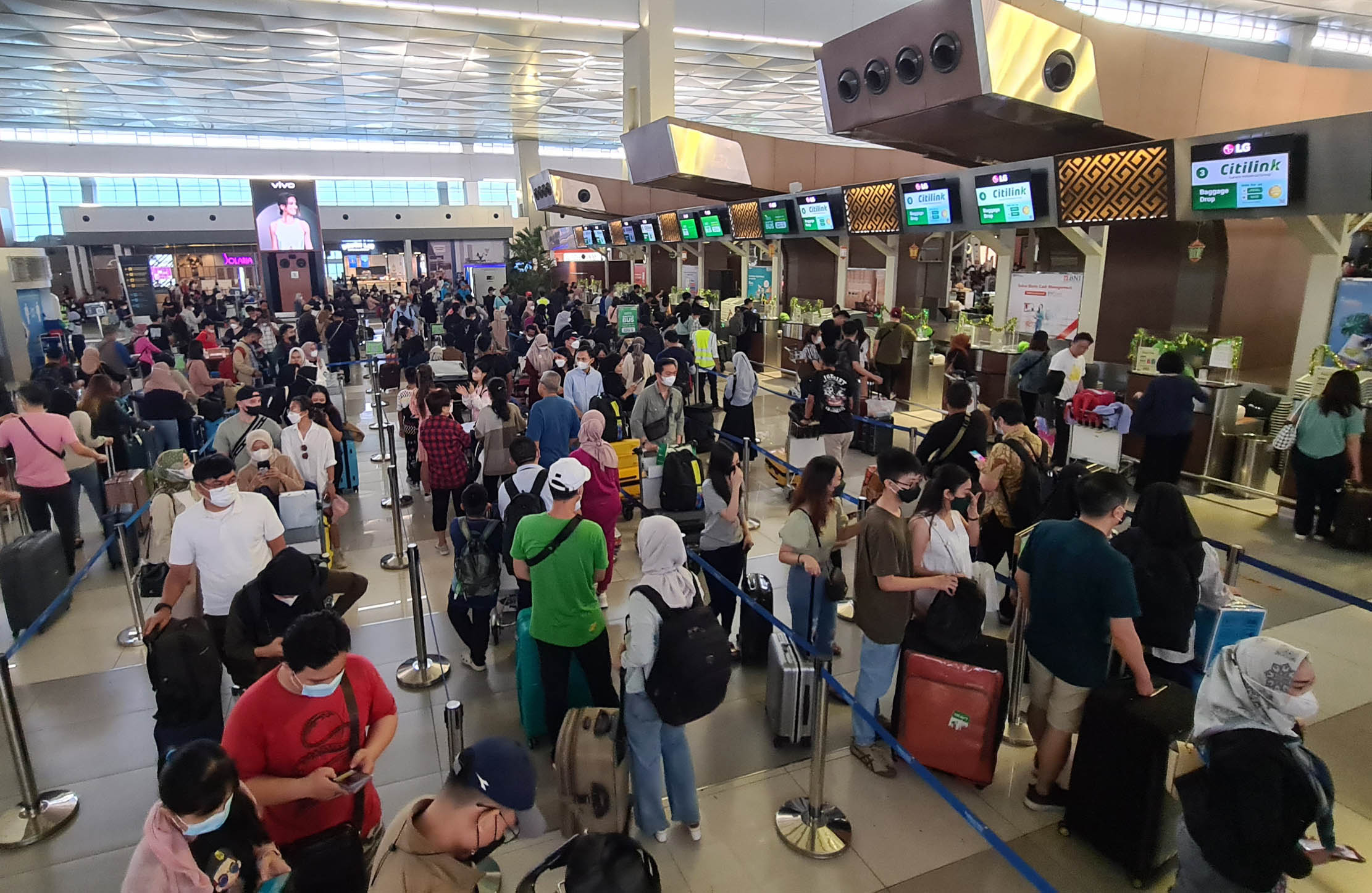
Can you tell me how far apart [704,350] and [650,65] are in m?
6.29

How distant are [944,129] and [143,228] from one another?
1241 inches

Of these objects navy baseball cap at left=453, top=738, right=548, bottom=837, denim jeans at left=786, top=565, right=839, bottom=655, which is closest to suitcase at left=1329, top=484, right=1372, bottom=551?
denim jeans at left=786, top=565, right=839, bottom=655

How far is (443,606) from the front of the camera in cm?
606

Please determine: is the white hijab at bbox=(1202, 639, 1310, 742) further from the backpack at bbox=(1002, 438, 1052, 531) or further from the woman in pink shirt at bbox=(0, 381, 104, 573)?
the woman in pink shirt at bbox=(0, 381, 104, 573)

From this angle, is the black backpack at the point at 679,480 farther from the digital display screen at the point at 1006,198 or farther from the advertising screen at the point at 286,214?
the advertising screen at the point at 286,214

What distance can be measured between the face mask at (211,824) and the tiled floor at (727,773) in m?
1.53

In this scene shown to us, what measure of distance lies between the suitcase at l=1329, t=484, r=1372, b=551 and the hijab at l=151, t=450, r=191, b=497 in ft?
30.6

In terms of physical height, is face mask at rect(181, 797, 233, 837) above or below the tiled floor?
above

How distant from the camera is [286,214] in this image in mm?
21031

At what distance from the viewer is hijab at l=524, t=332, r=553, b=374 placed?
996 centimetres

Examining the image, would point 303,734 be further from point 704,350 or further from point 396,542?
point 704,350

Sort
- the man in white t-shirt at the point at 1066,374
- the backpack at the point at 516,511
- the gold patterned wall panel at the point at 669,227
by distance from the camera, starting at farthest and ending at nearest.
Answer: the gold patterned wall panel at the point at 669,227 < the man in white t-shirt at the point at 1066,374 < the backpack at the point at 516,511

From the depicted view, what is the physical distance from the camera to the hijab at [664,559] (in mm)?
3182

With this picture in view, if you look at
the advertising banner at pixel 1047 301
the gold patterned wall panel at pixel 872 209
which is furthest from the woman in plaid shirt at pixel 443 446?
the advertising banner at pixel 1047 301
